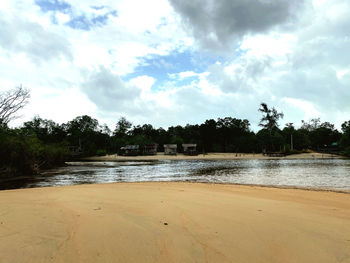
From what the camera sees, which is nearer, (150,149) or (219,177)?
(219,177)

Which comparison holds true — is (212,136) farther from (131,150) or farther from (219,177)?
(219,177)

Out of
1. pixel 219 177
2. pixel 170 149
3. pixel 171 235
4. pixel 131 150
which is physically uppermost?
pixel 170 149

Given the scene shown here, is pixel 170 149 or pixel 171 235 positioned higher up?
pixel 170 149

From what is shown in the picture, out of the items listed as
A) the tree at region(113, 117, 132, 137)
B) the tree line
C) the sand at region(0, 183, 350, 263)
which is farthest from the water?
the tree at region(113, 117, 132, 137)

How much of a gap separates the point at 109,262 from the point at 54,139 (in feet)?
306

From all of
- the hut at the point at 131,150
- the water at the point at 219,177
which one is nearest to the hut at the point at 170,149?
the hut at the point at 131,150

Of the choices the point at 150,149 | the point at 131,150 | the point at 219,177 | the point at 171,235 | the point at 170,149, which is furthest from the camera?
the point at 150,149

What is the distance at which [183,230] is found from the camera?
4590mm

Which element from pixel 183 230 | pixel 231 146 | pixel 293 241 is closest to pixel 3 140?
pixel 183 230

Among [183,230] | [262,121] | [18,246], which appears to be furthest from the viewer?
[262,121]

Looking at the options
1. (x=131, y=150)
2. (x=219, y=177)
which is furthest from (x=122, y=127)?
(x=219, y=177)

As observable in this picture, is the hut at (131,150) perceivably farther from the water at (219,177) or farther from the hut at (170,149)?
the water at (219,177)

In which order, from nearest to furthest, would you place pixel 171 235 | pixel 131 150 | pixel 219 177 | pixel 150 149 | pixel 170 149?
pixel 171 235 < pixel 219 177 < pixel 170 149 < pixel 131 150 < pixel 150 149

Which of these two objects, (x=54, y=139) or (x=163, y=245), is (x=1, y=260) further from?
(x=54, y=139)
